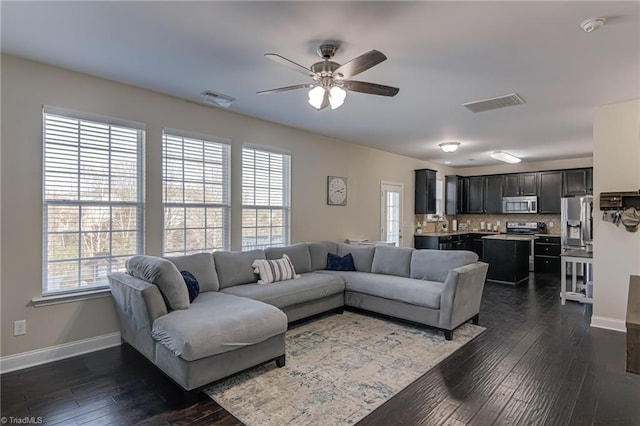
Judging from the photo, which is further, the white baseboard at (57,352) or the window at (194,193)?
the window at (194,193)

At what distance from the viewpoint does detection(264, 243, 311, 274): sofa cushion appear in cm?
460

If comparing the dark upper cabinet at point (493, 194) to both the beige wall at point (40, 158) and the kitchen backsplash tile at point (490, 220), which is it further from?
the beige wall at point (40, 158)

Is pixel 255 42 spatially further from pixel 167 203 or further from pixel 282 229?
pixel 282 229

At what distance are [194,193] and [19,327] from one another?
206 cm

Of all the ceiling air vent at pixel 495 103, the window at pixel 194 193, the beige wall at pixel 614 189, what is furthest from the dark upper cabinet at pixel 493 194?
the window at pixel 194 193

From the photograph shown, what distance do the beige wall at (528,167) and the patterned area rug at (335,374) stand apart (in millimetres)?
6159

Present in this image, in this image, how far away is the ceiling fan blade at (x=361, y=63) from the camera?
225 cm

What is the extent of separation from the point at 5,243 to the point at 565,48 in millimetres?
4919

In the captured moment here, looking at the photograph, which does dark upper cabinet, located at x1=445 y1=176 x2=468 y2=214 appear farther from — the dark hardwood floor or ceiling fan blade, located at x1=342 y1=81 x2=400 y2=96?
→ ceiling fan blade, located at x1=342 y1=81 x2=400 y2=96

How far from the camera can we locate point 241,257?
4.20m

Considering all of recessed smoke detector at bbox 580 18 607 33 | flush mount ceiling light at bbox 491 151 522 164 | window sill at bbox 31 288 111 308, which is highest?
recessed smoke detector at bbox 580 18 607 33

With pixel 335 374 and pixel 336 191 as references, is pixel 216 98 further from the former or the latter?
pixel 335 374

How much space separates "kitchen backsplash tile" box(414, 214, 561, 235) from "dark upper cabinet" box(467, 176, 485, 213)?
0.41 m

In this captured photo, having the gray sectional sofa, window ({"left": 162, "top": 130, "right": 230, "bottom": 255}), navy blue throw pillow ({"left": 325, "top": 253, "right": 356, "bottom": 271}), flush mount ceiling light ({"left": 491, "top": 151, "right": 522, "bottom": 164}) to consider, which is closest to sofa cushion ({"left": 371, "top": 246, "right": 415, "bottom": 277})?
the gray sectional sofa
